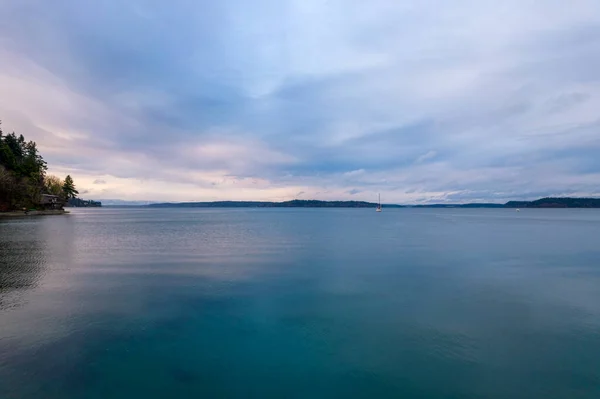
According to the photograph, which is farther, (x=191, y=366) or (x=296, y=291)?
(x=296, y=291)

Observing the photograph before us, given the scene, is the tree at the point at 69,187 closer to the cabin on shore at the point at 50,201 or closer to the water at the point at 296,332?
the cabin on shore at the point at 50,201

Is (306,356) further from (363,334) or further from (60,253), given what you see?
(60,253)

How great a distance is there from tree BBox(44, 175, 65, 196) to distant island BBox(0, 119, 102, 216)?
1.17 meters

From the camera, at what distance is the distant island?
233 feet

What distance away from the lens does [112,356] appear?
8.16 meters

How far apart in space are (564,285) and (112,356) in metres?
19.4

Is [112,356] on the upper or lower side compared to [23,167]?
lower

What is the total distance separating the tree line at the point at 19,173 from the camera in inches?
2761

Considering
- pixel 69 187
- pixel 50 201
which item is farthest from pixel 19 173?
pixel 69 187

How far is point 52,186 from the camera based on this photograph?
364 ft

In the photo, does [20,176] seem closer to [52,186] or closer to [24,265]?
[52,186]

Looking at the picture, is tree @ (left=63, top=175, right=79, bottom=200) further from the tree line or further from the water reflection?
the water reflection

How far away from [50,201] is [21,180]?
1130 inches

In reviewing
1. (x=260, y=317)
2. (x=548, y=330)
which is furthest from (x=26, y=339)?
(x=548, y=330)
